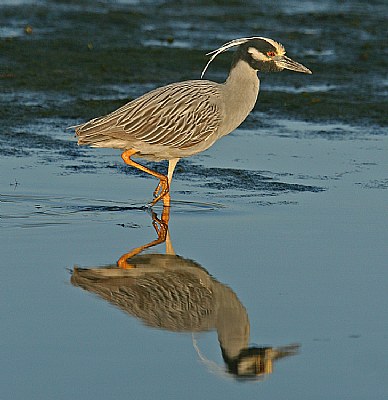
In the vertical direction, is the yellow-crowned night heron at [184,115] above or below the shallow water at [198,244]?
above

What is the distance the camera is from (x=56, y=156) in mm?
9883

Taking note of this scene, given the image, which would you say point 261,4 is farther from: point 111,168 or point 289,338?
point 289,338

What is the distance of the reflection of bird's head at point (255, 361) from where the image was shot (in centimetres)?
539

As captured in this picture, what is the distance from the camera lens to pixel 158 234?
25.5ft

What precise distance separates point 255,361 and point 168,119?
3.44 metres

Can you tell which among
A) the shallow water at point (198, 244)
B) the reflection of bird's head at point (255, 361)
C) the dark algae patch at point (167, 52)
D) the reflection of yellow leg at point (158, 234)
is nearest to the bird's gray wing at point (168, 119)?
the shallow water at point (198, 244)

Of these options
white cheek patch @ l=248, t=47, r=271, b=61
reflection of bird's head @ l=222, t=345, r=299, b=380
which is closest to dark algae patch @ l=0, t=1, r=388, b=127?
white cheek patch @ l=248, t=47, r=271, b=61

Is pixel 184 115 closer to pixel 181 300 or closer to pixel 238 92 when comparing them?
pixel 238 92

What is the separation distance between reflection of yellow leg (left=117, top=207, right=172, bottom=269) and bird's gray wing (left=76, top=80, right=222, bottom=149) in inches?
23.1

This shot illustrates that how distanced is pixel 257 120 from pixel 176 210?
3.50 meters

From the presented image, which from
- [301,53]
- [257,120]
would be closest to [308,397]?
[257,120]

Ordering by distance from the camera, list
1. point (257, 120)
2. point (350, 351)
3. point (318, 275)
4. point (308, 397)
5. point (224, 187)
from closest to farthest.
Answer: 1. point (308, 397)
2. point (350, 351)
3. point (318, 275)
4. point (224, 187)
5. point (257, 120)

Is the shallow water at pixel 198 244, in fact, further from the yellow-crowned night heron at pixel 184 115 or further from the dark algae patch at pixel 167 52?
the yellow-crowned night heron at pixel 184 115

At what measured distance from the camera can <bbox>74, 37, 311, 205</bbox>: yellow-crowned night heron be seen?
8.50 meters
